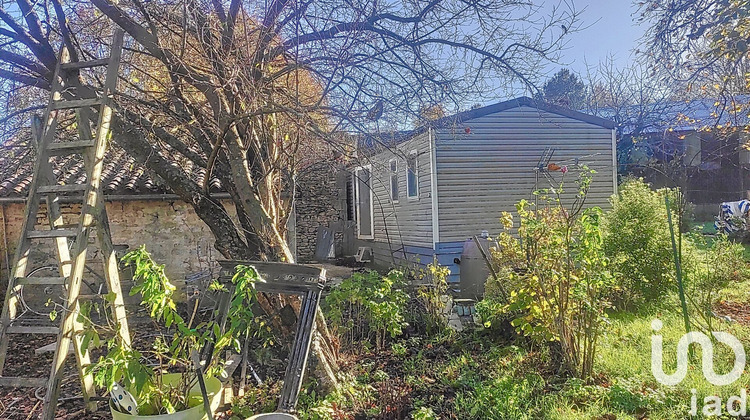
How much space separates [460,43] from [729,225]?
9.67 meters

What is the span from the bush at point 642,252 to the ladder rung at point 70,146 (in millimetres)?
5553

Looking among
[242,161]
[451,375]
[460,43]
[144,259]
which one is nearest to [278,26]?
[242,161]

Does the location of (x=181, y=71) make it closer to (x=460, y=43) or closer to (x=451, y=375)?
(x=460, y=43)

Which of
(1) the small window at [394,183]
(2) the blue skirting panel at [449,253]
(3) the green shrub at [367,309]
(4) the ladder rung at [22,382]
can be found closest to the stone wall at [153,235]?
(3) the green shrub at [367,309]

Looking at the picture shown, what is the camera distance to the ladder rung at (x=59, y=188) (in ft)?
9.97

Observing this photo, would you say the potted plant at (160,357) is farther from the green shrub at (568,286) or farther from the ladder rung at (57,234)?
the green shrub at (568,286)

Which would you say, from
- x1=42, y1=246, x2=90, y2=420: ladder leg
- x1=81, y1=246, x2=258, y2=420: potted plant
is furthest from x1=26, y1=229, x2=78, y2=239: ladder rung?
x1=81, y1=246, x2=258, y2=420: potted plant

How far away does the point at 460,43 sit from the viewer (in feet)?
13.6

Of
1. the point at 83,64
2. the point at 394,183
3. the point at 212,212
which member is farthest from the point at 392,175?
the point at 83,64

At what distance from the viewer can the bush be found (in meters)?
5.72

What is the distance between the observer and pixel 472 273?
23.7ft

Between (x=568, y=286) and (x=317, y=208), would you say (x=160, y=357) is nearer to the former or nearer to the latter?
(x=568, y=286)

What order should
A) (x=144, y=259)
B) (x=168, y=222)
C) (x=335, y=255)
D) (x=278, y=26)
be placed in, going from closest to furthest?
(x=144, y=259)
(x=278, y=26)
(x=168, y=222)
(x=335, y=255)

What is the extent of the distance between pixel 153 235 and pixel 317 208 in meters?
7.38
